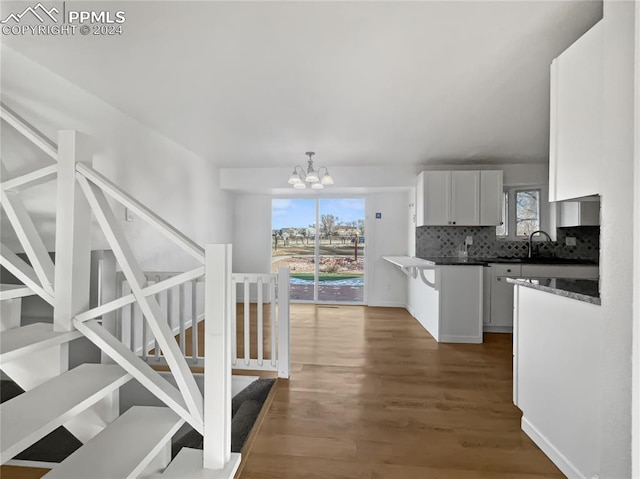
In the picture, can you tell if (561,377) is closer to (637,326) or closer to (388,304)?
(637,326)

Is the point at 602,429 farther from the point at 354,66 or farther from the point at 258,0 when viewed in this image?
the point at 258,0

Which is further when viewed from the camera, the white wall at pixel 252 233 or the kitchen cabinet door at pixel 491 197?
the white wall at pixel 252 233

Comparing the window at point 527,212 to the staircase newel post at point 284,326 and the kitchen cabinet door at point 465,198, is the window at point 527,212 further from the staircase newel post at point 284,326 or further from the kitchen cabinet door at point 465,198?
the staircase newel post at point 284,326

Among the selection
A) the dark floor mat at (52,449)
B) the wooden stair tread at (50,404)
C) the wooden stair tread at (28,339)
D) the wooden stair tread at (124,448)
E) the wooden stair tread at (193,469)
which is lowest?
the dark floor mat at (52,449)

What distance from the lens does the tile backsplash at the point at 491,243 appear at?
4.11 metres

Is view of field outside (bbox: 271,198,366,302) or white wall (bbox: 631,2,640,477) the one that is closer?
white wall (bbox: 631,2,640,477)

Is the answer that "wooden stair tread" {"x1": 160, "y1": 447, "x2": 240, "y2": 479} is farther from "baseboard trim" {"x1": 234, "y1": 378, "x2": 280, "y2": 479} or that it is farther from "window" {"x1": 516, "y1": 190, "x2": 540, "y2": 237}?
"window" {"x1": 516, "y1": 190, "x2": 540, "y2": 237}

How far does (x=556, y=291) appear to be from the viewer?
4.91ft

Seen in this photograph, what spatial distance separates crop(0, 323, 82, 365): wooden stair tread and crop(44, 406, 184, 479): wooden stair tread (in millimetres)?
377

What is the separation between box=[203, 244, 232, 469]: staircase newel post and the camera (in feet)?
3.62

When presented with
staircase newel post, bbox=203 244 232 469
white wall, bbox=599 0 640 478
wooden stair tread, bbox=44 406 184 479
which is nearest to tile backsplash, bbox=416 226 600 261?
white wall, bbox=599 0 640 478

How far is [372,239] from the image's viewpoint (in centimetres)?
522

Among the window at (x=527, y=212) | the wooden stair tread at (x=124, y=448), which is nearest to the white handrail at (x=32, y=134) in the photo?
the wooden stair tread at (x=124, y=448)

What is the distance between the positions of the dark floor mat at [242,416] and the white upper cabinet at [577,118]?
2132 millimetres
